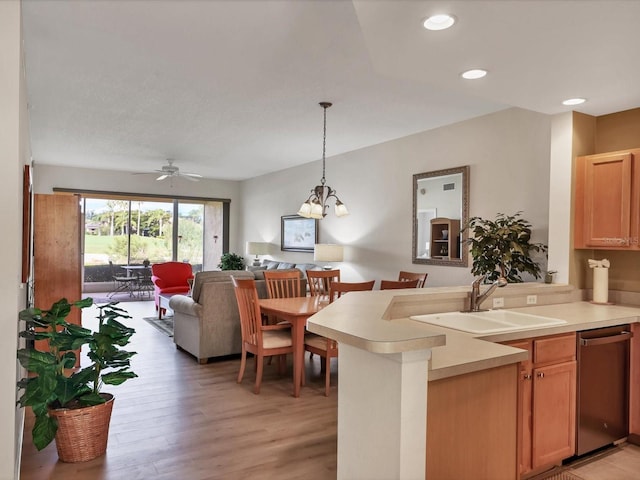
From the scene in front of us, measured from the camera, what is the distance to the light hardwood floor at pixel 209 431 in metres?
2.57

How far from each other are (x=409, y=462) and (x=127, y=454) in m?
2.07

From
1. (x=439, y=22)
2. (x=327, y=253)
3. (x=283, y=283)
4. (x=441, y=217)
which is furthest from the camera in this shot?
(x=327, y=253)

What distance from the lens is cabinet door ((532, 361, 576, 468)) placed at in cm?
238

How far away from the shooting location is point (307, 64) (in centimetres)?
355

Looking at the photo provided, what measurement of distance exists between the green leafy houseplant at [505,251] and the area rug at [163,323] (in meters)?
4.27

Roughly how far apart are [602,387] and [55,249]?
4644 mm

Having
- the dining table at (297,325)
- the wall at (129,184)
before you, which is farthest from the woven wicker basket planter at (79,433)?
the wall at (129,184)

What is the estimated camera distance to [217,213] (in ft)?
36.7

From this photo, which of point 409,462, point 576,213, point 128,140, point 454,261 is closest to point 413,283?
point 454,261

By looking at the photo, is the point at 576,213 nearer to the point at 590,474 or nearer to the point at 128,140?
the point at 590,474

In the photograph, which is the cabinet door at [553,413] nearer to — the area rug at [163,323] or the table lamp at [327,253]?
the table lamp at [327,253]

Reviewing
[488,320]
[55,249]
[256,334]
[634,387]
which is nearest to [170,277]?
[55,249]

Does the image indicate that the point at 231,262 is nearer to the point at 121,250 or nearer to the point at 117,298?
the point at 117,298

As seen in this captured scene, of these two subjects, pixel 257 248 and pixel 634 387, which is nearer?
pixel 634 387
